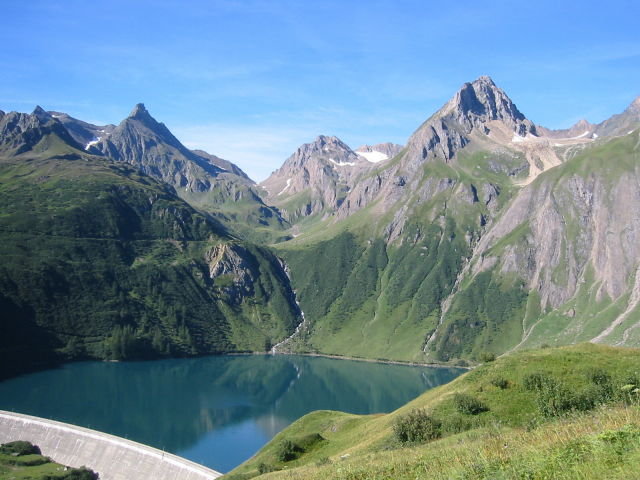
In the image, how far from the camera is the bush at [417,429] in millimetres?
47722

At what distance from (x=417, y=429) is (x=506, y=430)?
1785 cm

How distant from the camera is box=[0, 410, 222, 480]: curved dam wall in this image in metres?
96.4

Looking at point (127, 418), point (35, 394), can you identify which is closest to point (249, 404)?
point (127, 418)

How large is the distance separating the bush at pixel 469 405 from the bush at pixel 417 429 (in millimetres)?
3373

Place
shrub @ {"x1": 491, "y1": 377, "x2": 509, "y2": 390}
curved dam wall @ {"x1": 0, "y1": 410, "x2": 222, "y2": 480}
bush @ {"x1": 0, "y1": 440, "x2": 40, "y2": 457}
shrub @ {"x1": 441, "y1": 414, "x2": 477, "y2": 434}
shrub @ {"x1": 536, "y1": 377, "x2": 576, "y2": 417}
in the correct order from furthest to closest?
bush @ {"x1": 0, "y1": 440, "x2": 40, "y2": 457}
curved dam wall @ {"x1": 0, "y1": 410, "x2": 222, "y2": 480}
shrub @ {"x1": 491, "y1": 377, "x2": 509, "y2": 390}
shrub @ {"x1": 441, "y1": 414, "x2": 477, "y2": 434}
shrub @ {"x1": 536, "y1": 377, "x2": 576, "y2": 417}

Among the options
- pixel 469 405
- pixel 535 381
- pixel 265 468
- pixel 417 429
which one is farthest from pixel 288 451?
pixel 535 381

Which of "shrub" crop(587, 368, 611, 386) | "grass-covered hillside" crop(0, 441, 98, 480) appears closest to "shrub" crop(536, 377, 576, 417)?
"shrub" crop(587, 368, 611, 386)

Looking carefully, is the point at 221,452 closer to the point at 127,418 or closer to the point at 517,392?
the point at 127,418

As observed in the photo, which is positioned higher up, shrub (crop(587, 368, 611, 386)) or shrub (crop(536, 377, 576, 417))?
shrub (crop(587, 368, 611, 386))

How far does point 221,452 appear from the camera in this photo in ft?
460

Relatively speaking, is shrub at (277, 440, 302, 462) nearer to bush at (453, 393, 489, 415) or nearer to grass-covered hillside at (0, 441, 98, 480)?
bush at (453, 393, 489, 415)

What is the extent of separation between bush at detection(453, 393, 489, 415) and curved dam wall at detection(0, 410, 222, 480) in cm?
5429

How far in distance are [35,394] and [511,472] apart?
21274cm

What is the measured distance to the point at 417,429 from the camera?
1913 inches
